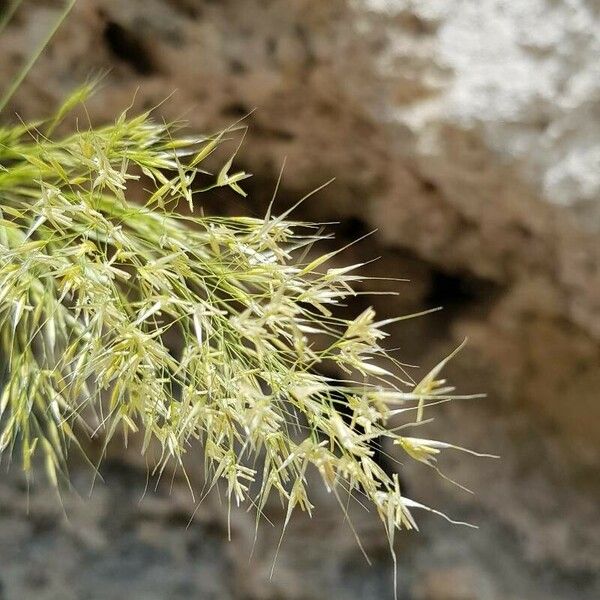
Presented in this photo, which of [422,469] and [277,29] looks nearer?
[277,29]

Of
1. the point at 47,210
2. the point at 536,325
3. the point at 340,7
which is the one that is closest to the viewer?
the point at 47,210

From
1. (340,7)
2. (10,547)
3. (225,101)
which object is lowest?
(10,547)

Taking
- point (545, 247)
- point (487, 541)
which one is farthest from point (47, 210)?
point (487, 541)

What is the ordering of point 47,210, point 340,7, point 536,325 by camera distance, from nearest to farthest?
point 47,210 → point 340,7 → point 536,325

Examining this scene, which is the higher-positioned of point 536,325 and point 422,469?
point 536,325

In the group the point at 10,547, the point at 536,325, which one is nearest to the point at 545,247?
the point at 536,325

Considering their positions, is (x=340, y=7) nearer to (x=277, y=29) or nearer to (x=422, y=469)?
(x=277, y=29)
